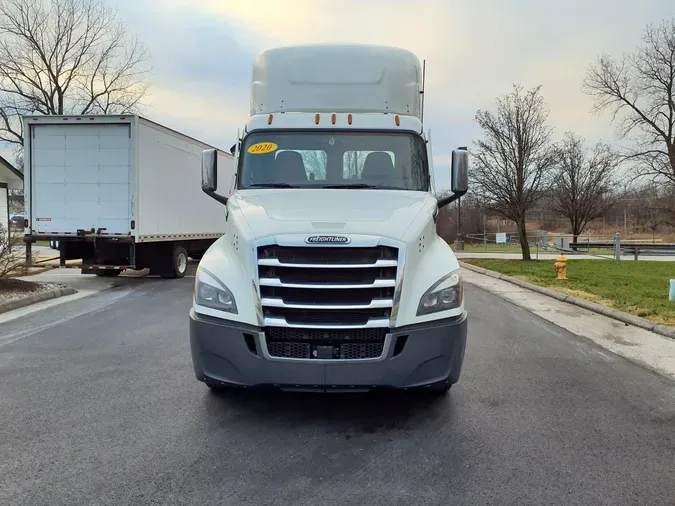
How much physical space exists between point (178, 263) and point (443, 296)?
1215 cm

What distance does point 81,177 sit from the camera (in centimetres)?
1207

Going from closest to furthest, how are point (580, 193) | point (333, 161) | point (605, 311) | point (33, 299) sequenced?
point (333, 161), point (605, 311), point (33, 299), point (580, 193)

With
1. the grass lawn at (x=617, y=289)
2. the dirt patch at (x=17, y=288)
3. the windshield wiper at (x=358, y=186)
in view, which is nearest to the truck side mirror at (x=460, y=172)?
the windshield wiper at (x=358, y=186)

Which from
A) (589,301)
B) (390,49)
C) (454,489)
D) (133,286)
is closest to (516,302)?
(589,301)

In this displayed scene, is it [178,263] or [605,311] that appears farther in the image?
[178,263]

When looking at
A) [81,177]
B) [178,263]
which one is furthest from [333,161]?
[178,263]

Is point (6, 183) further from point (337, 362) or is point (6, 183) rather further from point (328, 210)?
point (337, 362)

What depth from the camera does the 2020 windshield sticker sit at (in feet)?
17.4

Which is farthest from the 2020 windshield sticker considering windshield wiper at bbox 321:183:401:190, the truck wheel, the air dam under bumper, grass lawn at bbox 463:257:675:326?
the truck wheel

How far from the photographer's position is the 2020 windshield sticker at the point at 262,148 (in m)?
5.30

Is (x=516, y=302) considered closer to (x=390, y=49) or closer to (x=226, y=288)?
(x=390, y=49)

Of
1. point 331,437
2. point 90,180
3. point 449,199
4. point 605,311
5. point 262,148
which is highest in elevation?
point 90,180

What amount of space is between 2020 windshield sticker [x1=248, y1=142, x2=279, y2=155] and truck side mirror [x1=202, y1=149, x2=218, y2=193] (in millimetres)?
489

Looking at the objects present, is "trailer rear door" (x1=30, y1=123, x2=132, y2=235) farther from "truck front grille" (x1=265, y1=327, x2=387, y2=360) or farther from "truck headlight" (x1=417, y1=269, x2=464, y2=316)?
"truck headlight" (x1=417, y1=269, x2=464, y2=316)
